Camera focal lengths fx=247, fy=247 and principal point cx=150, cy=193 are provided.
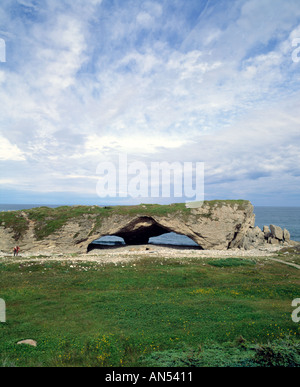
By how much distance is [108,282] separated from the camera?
75.6 feet

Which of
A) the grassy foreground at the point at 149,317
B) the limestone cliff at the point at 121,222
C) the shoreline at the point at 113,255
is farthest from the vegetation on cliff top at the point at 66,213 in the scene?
the grassy foreground at the point at 149,317

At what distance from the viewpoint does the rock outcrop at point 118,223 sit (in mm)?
45469

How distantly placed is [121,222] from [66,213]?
11.1 m

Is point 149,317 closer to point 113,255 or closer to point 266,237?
point 113,255

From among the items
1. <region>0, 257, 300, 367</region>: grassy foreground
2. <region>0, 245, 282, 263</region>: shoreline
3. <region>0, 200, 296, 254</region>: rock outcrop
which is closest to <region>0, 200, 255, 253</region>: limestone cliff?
<region>0, 200, 296, 254</region>: rock outcrop

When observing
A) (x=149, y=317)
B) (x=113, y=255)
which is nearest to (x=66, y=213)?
(x=113, y=255)

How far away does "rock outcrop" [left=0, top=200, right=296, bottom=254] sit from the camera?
149 feet

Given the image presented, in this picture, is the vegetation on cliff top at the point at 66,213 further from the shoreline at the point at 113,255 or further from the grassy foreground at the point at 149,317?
the grassy foreground at the point at 149,317

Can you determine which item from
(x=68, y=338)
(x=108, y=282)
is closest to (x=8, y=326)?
(x=68, y=338)

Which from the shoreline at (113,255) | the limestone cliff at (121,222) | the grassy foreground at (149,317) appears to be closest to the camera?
the grassy foreground at (149,317)

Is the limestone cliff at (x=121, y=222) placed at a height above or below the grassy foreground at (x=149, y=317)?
above

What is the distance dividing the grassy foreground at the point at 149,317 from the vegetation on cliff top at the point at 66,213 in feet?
63.1
